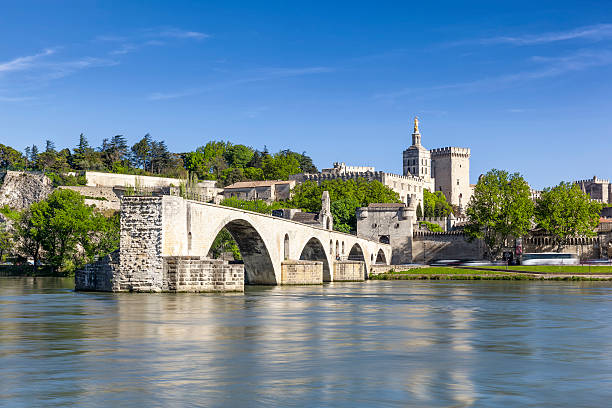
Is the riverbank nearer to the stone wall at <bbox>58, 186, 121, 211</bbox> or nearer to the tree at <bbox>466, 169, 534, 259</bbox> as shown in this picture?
the tree at <bbox>466, 169, 534, 259</bbox>

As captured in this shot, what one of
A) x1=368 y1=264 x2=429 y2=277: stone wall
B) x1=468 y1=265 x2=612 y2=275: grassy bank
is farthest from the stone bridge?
x1=468 y1=265 x2=612 y2=275: grassy bank

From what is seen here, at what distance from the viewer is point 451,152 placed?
6432 inches

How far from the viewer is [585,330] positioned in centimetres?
2188

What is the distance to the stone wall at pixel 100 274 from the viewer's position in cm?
3403

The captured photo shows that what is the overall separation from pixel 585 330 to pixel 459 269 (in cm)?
4921

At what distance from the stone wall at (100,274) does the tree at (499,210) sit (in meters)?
57.8

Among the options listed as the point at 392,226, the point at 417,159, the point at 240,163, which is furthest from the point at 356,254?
the point at 417,159

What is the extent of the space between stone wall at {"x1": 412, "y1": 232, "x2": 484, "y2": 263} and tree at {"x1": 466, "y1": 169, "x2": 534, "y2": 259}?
15.9 ft

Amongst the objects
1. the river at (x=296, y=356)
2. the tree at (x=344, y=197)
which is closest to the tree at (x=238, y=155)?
the tree at (x=344, y=197)

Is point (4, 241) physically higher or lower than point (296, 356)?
higher

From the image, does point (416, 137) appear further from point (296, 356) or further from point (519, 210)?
point (296, 356)

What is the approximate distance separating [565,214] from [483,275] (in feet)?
88.2

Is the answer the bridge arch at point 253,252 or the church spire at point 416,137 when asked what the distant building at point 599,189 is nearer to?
the church spire at point 416,137

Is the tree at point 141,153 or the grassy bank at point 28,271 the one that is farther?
the tree at point 141,153
